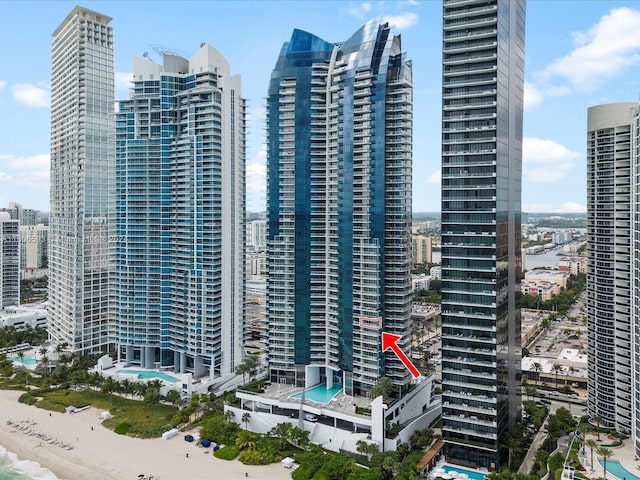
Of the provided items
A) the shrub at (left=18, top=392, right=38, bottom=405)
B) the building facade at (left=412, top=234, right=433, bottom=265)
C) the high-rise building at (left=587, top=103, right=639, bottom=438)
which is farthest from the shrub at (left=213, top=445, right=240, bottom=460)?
the building facade at (left=412, top=234, right=433, bottom=265)

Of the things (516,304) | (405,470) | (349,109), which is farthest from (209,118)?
(405,470)

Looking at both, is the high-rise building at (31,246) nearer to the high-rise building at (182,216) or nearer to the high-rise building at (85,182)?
the high-rise building at (85,182)

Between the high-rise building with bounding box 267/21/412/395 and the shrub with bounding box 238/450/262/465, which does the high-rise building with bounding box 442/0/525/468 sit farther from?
the shrub with bounding box 238/450/262/465

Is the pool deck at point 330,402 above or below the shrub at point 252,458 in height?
above

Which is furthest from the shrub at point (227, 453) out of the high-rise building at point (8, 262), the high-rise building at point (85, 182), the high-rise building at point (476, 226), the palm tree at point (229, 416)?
the high-rise building at point (8, 262)

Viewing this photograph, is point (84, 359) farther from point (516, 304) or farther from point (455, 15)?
point (455, 15)
